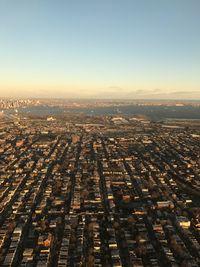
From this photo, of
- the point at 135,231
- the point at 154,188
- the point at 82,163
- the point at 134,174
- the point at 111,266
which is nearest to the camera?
the point at 111,266

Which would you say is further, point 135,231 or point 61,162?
point 61,162

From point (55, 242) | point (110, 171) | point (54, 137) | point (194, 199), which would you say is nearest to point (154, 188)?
point (194, 199)

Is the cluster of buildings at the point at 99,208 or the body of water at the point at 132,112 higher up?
the body of water at the point at 132,112

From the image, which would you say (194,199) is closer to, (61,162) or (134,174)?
(134,174)

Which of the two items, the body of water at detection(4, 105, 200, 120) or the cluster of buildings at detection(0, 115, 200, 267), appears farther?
the body of water at detection(4, 105, 200, 120)

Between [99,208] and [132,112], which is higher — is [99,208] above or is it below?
below

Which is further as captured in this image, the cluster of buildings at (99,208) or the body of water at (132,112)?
the body of water at (132,112)

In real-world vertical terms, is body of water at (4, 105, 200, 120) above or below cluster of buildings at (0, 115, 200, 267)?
above

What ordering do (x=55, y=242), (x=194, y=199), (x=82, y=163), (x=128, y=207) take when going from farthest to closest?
(x=82, y=163) → (x=194, y=199) → (x=128, y=207) → (x=55, y=242)
